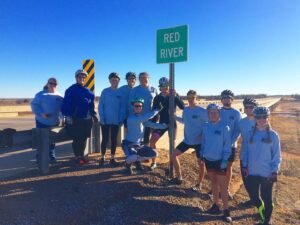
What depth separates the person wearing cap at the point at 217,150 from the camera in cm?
535

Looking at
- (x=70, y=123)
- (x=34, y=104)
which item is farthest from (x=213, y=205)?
(x=34, y=104)

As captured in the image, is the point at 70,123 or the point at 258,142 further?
the point at 70,123

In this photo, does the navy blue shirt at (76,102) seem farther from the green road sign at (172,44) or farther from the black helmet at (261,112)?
the black helmet at (261,112)

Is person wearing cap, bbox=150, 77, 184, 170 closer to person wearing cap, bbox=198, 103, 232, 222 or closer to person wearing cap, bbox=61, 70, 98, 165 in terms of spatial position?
person wearing cap, bbox=61, 70, 98, 165

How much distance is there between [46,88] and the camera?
23.8 feet

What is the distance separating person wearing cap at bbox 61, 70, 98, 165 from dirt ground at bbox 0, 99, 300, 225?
537 millimetres

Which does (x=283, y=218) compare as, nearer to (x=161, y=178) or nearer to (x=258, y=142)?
(x=258, y=142)

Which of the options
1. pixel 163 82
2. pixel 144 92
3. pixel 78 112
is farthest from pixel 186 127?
pixel 78 112

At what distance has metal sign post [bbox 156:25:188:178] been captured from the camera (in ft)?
21.2

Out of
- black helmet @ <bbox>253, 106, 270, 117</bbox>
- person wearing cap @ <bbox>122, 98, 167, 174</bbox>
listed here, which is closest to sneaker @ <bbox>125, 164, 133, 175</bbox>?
person wearing cap @ <bbox>122, 98, 167, 174</bbox>

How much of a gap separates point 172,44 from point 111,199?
3058mm

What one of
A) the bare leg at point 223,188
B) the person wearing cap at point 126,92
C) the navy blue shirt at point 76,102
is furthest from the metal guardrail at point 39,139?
the bare leg at point 223,188

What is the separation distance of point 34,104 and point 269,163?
461 centimetres

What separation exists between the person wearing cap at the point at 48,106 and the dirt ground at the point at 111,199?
3.10ft
